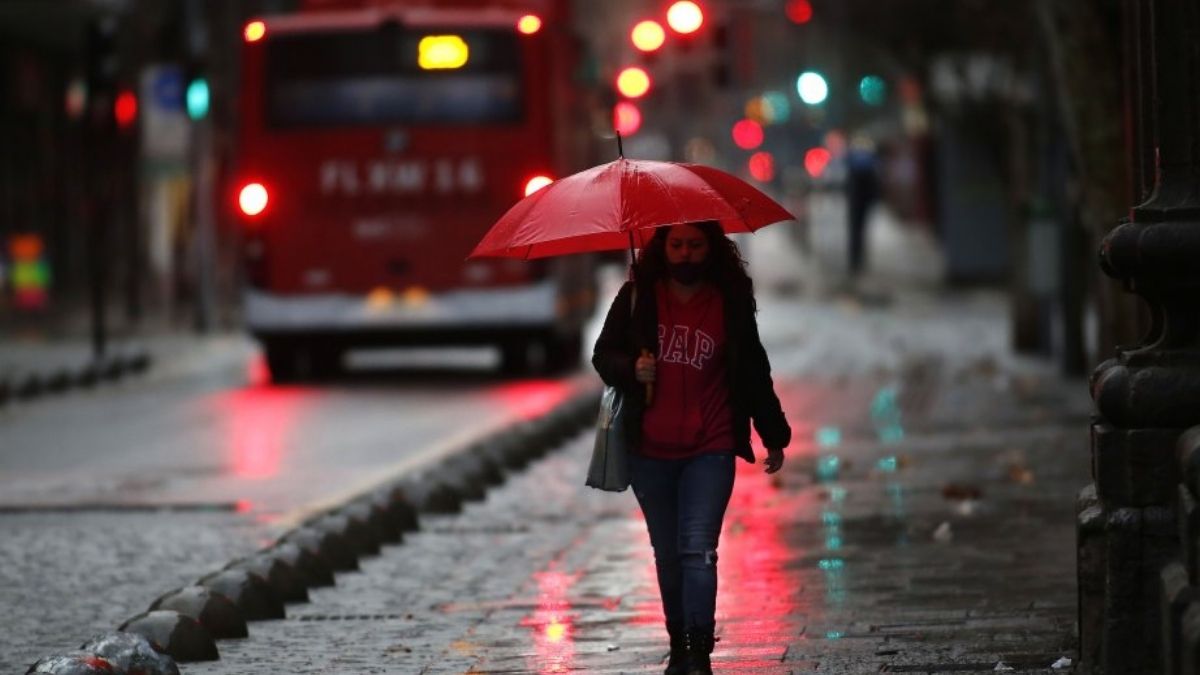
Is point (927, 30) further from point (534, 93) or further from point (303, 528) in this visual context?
point (303, 528)

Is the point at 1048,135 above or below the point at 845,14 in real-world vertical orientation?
below

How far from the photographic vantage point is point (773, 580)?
10211 millimetres

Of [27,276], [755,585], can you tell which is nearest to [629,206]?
[755,585]

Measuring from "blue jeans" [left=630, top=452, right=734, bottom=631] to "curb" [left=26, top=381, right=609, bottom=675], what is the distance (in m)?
1.41

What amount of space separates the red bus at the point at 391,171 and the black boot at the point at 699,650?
16208mm

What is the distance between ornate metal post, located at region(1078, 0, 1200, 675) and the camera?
6934mm

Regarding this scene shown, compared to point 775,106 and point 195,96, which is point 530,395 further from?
point 775,106

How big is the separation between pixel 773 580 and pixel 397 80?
1445 cm

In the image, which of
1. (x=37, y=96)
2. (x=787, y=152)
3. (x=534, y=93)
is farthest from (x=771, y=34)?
(x=534, y=93)

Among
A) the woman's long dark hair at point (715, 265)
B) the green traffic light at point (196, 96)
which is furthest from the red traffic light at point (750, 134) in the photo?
the woman's long dark hair at point (715, 265)

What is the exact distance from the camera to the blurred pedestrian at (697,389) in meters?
7.68

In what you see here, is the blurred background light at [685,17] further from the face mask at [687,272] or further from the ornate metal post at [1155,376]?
the ornate metal post at [1155,376]

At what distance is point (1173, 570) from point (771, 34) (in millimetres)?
55728

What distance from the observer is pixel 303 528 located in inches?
437
